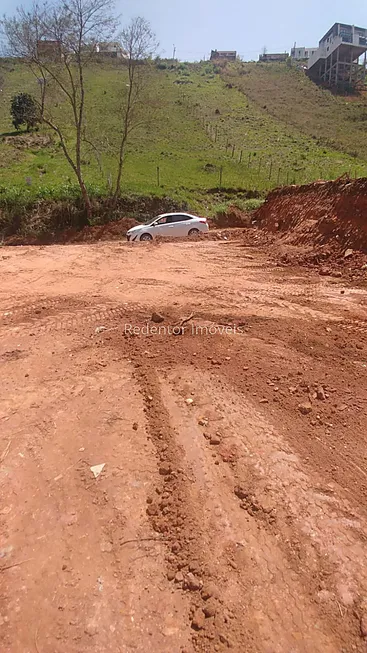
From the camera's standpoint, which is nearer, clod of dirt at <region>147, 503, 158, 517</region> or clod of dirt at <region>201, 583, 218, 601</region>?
clod of dirt at <region>201, 583, 218, 601</region>

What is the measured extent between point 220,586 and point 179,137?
139 feet

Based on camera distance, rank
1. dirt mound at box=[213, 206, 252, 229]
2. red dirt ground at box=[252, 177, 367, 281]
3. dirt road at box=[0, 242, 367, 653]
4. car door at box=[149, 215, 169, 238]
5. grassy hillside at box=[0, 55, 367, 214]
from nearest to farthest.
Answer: dirt road at box=[0, 242, 367, 653] → red dirt ground at box=[252, 177, 367, 281] → car door at box=[149, 215, 169, 238] → dirt mound at box=[213, 206, 252, 229] → grassy hillside at box=[0, 55, 367, 214]

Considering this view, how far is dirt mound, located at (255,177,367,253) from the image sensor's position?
11.2 m

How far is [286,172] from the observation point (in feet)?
102

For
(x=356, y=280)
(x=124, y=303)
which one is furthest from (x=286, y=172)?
(x=124, y=303)

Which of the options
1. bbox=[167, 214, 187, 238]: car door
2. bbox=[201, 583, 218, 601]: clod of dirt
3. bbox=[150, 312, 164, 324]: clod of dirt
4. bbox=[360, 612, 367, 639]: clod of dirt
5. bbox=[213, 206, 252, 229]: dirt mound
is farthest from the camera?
bbox=[213, 206, 252, 229]: dirt mound

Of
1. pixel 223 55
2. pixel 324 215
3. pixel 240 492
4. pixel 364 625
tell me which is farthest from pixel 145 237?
pixel 223 55

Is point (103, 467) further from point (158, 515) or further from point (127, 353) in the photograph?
point (127, 353)

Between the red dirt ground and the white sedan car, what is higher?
the red dirt ground

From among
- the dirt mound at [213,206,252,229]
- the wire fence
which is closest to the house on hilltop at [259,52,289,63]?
the wire fence

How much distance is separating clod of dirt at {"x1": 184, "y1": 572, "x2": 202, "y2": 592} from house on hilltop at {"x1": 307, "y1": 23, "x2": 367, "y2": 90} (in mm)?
81095

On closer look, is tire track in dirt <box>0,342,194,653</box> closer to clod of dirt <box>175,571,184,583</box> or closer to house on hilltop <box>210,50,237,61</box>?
clod of dirt <box>175,571,184,583</box>

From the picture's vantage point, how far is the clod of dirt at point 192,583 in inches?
101

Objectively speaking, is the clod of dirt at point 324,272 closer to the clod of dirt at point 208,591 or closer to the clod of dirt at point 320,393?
the clod of dirt at point 320,393
